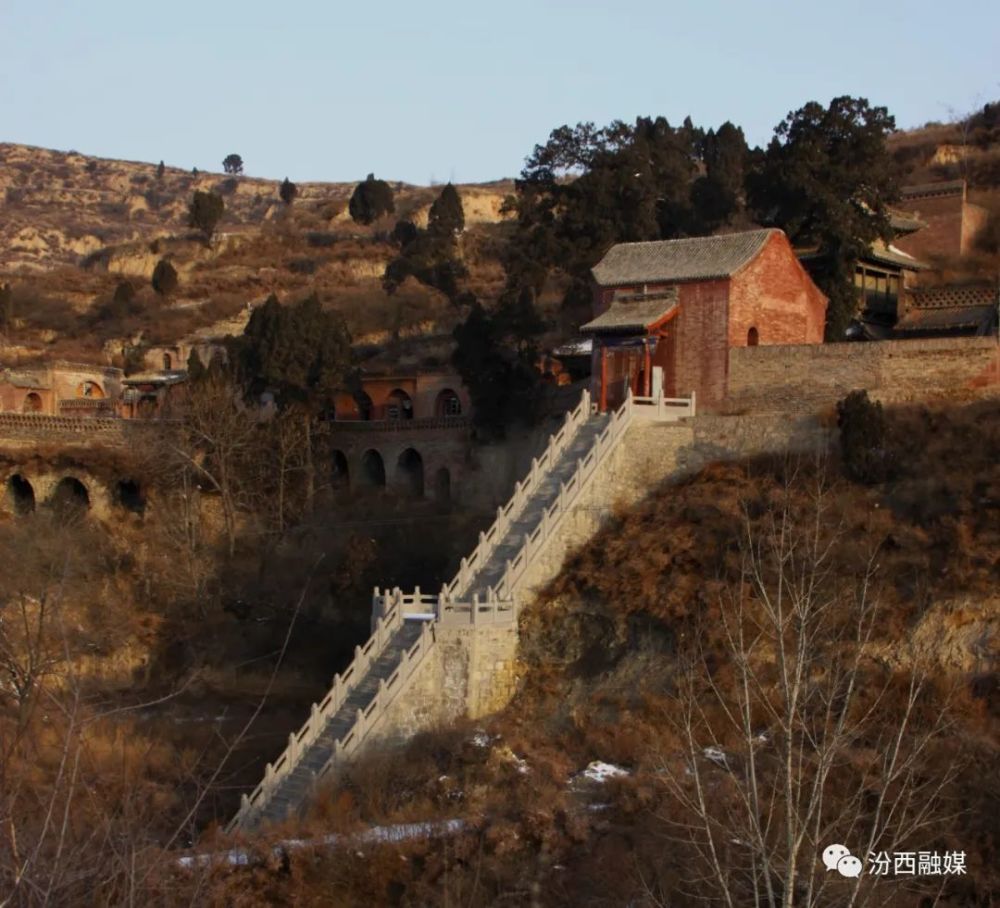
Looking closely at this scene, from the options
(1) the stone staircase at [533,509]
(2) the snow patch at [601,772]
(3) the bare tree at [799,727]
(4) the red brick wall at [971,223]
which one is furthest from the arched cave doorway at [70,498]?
(4) the red brick wall at [971,223]

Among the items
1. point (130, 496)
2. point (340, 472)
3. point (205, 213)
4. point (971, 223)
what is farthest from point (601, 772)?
point (205, 213)

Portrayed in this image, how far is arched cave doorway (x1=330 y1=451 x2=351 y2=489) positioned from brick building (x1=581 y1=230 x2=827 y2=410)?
1128 centimetres

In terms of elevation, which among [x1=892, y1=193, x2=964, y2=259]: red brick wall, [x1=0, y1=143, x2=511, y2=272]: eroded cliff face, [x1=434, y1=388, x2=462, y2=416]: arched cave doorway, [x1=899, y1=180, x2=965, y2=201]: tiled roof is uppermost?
[x1=0, y1=143, x2=511, y2=272]: eroded cliff face

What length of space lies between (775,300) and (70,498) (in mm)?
20378

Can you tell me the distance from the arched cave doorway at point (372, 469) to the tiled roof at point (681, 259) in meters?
10.8

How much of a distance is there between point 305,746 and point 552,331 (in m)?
23.1

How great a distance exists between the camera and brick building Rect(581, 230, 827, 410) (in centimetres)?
3331

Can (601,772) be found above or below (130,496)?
below

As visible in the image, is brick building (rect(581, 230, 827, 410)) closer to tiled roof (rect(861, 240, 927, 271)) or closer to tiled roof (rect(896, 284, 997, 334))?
tiled roof (rect(896, 284, 997, 334))

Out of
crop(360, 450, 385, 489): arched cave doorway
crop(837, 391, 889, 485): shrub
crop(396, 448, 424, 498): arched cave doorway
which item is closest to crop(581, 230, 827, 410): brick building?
crop(837, 391, 889, 485): shrub

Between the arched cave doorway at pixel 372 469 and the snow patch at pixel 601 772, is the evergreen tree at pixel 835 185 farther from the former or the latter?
the snow patch at pixel 601 772

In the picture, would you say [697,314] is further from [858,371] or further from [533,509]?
[533,509]

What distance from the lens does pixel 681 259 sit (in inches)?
1364

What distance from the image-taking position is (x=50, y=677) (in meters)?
34.8
